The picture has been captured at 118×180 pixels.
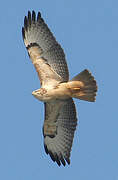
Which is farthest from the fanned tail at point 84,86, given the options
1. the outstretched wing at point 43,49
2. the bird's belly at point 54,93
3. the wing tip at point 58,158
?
the wing tip at point 58,158

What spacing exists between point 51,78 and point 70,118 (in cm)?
104

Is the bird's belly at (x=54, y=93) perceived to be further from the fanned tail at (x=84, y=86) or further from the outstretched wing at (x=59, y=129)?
the outstretched wing at (x=59, y=129)

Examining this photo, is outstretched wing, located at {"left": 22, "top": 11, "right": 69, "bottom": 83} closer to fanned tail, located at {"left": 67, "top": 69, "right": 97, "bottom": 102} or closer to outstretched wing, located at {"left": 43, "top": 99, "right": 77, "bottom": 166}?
fanned tail, located at {"left": 67, "top": 69, "right": 97, "bottom": 102}

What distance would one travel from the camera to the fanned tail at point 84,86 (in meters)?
9.91

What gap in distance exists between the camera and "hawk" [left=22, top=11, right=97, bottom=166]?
10125mm

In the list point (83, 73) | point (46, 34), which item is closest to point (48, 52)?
point (46, 34)

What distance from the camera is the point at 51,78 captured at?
34.9ft

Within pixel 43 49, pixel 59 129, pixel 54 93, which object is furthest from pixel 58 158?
pixel 43 49

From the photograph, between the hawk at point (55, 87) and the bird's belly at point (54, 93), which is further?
the bird's belly at point (54, 93)

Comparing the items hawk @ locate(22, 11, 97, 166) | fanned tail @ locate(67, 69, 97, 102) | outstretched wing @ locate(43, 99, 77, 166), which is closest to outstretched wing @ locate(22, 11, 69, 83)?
hawk @ locate(22, 11, 97, 166)

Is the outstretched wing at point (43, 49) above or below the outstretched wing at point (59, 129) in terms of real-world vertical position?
above

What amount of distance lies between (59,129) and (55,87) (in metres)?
1.32

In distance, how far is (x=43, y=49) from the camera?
1083cm

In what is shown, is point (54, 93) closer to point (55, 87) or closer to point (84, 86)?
point (55, 87)
